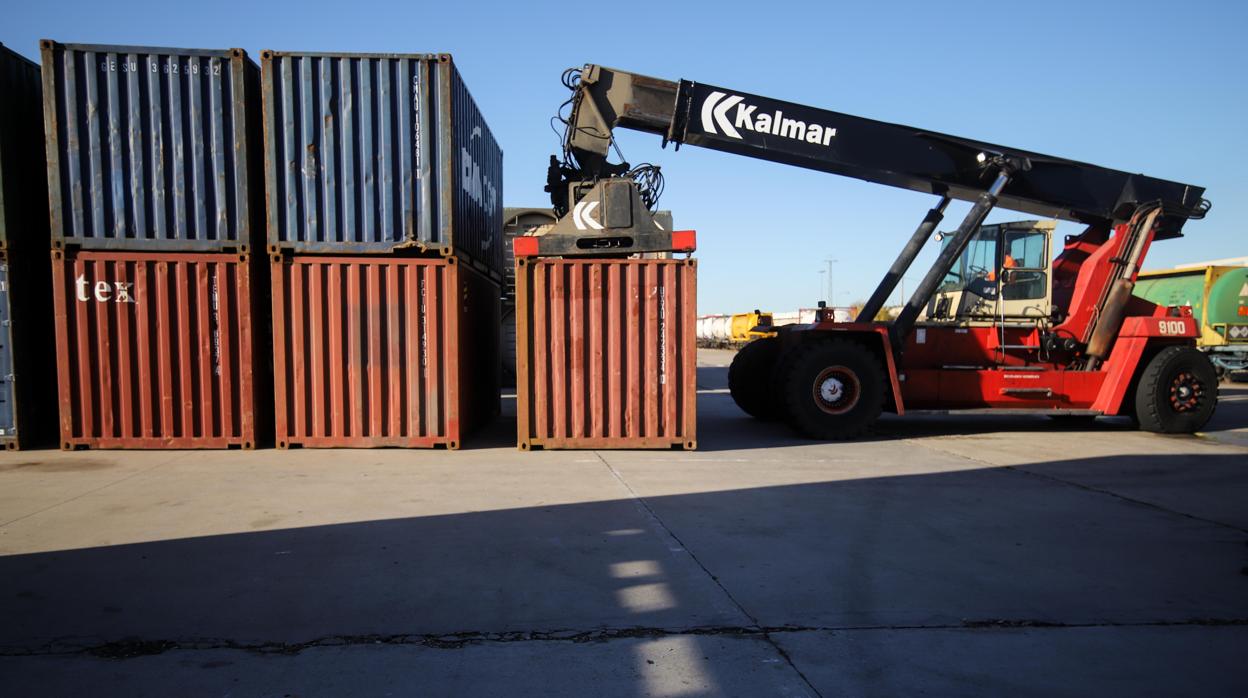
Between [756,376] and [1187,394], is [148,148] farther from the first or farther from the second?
[1187,394]

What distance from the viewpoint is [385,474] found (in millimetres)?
8195

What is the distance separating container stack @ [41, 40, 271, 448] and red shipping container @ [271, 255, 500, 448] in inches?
22.4

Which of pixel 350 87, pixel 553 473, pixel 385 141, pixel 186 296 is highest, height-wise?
pixel 350 87

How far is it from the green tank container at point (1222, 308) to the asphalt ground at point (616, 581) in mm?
17609

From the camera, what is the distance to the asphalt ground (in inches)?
138

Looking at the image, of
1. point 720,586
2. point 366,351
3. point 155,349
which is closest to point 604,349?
point 366,351

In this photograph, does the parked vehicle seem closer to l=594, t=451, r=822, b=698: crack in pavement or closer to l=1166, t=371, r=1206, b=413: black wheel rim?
l=1166, t=371, r=1206, b=413: black wheel rim

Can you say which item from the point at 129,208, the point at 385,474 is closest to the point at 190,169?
the point at 129,208

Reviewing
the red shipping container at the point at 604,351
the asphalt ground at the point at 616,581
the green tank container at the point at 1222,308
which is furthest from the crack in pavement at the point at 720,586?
the green tank container at the point at 1222,308

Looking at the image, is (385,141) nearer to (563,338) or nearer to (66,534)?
(563,338)

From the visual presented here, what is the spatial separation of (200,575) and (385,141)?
6362 mm

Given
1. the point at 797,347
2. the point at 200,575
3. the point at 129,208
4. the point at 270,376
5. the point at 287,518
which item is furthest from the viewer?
the point at 797,347

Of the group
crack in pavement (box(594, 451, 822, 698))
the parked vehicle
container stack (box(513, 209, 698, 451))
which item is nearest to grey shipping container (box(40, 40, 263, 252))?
container stack (box(513, 209, 698, 451))

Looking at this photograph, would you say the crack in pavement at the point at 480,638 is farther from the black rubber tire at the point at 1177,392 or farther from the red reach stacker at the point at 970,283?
the black rubber tire at the point at 1177,392
